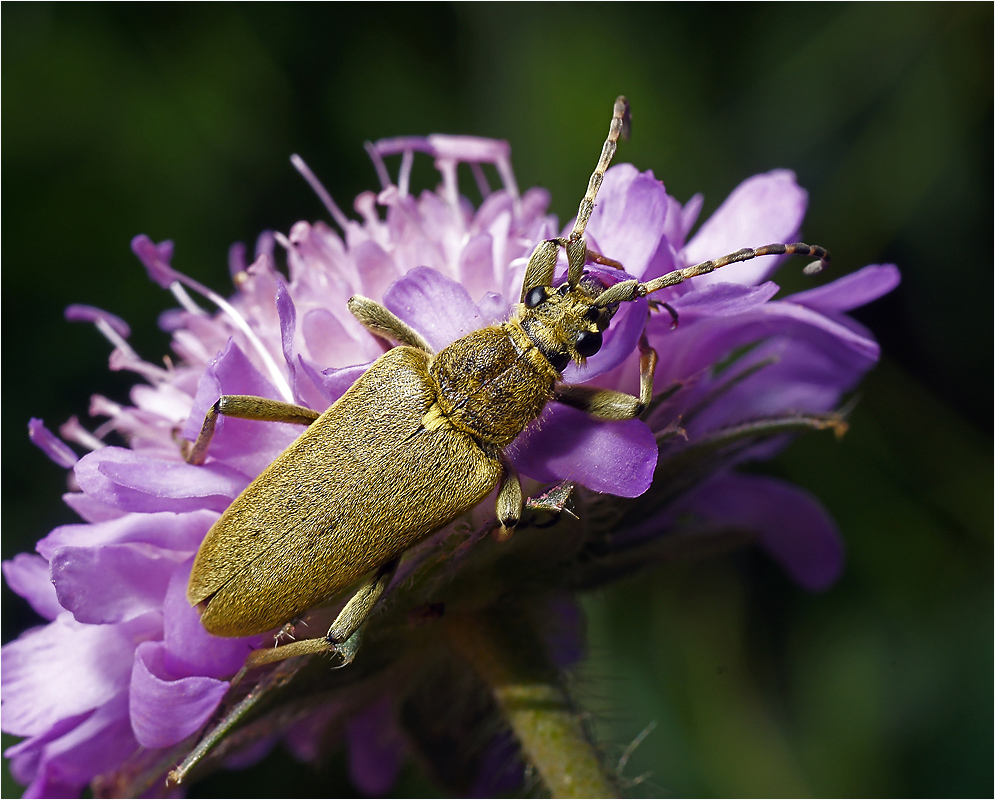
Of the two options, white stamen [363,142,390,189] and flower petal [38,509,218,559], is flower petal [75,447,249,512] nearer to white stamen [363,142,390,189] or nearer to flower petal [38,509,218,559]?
flower petal [38,509,218,559]

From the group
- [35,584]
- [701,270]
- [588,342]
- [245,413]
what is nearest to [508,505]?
[588,342]

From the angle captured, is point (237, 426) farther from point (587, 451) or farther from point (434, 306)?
point (587, 451)

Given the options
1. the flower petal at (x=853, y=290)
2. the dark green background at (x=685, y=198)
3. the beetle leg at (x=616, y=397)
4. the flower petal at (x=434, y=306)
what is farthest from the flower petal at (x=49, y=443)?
the flower petal at (x=853, y=290)

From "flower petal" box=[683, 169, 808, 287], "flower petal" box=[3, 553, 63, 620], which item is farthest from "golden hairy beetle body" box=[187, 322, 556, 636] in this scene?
"flower petal" box=[683, 169, 808, 287]

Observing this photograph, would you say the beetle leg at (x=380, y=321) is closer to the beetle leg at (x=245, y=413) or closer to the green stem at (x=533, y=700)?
the beetle leg at (x=245, y=413)

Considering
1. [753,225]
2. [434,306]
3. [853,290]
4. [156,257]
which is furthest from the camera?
[156,257]
